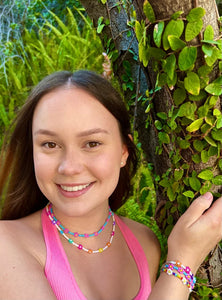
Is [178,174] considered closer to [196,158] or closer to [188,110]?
[196,158]

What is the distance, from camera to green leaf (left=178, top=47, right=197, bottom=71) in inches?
51.0

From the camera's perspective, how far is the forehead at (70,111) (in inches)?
55.7

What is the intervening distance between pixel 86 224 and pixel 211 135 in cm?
69

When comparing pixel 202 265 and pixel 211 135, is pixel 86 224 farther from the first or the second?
pixel 211 135

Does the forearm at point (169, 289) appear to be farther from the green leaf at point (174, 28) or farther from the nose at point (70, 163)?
the green leaf at point (174, 28)

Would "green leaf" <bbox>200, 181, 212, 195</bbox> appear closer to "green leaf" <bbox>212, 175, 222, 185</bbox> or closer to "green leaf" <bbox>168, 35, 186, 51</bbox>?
"green leaf" <bbox>212, 175, 222, 185</bbox>

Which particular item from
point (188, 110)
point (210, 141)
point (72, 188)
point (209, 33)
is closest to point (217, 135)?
point (210, 141)

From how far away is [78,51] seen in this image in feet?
14.8

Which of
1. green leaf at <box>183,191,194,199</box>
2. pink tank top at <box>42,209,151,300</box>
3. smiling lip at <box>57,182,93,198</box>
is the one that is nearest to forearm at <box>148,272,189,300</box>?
pink tank top at <box>42,209,151,300</box>

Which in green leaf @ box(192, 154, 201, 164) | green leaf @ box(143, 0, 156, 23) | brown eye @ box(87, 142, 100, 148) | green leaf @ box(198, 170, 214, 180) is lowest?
green leaf @ box(198, 170, 214, 180)

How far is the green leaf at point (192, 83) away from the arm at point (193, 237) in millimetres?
440

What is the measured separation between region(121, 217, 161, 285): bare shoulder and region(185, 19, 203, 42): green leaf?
0.97 m

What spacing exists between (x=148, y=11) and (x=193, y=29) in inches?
7.0

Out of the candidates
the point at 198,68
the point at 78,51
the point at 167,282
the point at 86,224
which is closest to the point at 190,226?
the point at 167,282
